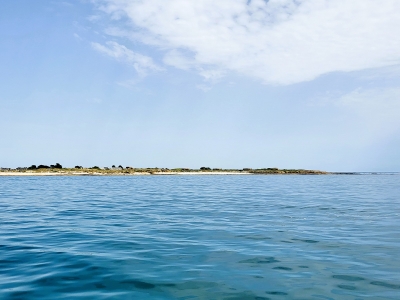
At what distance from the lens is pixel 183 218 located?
16.9m

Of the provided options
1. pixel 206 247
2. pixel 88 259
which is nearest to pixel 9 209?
pixel 88 259

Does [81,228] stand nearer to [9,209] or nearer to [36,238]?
[36,238]

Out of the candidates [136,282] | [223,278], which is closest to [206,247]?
[223,278]

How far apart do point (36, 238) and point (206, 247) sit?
6640mm

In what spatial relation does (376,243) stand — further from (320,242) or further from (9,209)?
(9,209)

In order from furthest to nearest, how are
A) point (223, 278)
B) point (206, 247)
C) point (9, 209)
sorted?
1. point (9, 209)
2. point (206, 247)
3. point (223, 278)

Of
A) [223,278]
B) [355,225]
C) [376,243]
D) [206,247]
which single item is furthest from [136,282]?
[355,225]

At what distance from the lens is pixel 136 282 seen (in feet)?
24.5

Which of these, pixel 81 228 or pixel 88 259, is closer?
pixel 88 259

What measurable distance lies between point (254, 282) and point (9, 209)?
19.1m

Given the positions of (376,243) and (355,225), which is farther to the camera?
(355,225)

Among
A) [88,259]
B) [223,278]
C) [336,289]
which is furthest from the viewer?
[88,259]

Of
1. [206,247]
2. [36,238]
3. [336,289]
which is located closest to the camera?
[336,289]

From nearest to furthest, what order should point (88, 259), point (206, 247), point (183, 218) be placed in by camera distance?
point (88, 259), point (206, 247), point (183, 218)
